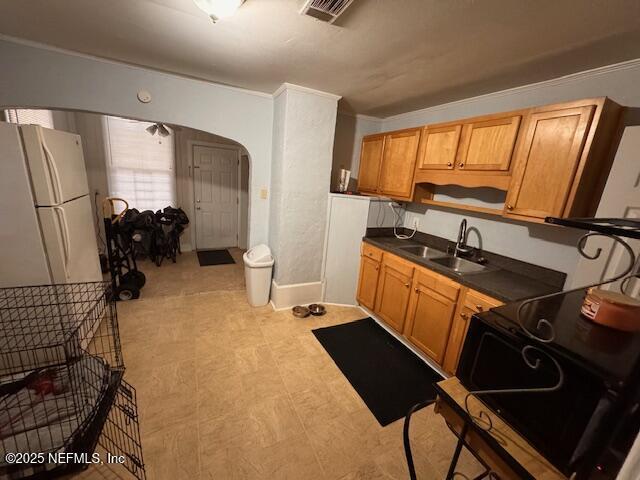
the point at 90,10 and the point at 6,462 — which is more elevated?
the point at 90,10

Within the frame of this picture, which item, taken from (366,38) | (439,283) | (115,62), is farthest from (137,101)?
(439,283)

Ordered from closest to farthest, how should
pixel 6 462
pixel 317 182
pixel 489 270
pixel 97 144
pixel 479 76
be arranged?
pixel 6 462 → pixel 479 76 → pixel 489 270 → pixel 317 182 → pixel 97 144

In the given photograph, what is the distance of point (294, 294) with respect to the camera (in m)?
3.13

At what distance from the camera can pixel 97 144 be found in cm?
397

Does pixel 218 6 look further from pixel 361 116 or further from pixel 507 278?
pixel 507 278

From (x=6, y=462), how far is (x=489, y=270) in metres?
3.07

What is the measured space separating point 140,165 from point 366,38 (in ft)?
13.9

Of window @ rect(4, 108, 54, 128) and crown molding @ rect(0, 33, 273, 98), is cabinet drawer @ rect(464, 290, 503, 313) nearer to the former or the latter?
crown molding @ rect(0, 33, 273, 98)

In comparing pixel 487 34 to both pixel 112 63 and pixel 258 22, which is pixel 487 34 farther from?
pixel 112 63

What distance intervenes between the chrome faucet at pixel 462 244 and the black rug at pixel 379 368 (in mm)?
1085

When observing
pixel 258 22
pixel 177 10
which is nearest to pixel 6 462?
pixel 177 10

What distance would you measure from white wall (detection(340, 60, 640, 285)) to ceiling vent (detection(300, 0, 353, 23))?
175cm

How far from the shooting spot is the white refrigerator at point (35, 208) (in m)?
1.68

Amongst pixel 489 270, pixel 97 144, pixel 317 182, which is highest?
pixel 97 144
